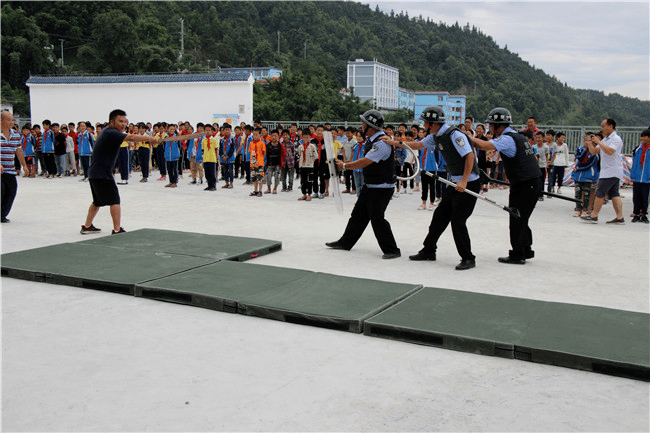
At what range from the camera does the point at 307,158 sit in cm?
1466

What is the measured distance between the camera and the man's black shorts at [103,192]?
8875mm

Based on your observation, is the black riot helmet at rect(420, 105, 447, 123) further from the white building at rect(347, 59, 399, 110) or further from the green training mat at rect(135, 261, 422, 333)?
the white building at rect(347, 59, 399, 110)

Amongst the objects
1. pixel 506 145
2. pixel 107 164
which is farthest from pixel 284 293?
pixel 107 164

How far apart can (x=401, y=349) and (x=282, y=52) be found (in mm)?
104694

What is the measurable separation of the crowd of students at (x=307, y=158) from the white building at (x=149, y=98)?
30.3 feet

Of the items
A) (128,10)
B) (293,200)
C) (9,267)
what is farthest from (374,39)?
(9,267)

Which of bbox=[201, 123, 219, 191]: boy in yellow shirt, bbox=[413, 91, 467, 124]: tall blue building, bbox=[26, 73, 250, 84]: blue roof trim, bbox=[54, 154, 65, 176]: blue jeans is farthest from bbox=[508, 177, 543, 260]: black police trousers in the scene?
bbox=[413, 91, 467, 124]: tall blue building

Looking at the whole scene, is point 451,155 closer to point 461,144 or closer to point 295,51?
point 461,144

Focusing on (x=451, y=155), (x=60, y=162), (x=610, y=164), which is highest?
(x=451, y=155)

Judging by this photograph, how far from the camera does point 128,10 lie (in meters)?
67.8

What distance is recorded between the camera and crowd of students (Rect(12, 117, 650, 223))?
12.4 m

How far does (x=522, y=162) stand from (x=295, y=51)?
108m

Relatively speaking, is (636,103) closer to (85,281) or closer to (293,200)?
(293,200)

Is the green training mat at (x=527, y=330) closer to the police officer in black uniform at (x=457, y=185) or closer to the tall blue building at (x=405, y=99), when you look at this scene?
the police officer in black uniform at (x=457, y=185)
